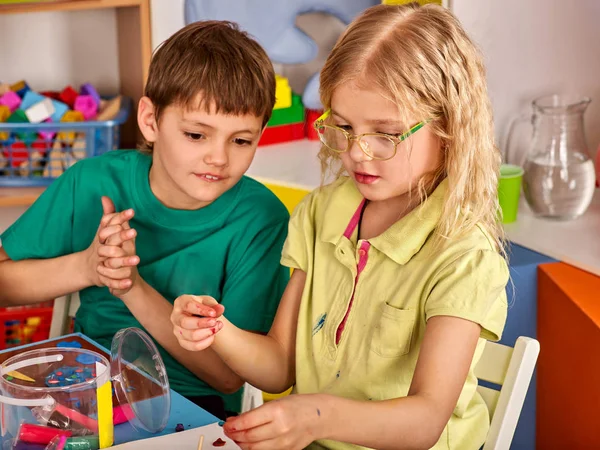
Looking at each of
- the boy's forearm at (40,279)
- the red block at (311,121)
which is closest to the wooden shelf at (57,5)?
the red block at (311,121)

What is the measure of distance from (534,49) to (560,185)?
333 mm

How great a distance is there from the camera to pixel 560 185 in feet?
5.75

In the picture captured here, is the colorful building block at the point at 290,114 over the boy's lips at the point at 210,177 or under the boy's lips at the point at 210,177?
under

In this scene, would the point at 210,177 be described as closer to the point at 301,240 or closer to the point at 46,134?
the point at 301,240

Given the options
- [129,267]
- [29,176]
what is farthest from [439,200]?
[29,176]

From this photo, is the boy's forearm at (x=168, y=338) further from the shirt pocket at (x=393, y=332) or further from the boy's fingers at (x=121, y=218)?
the shirt pocket at (x=393, y=332)

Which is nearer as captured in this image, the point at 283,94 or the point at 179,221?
the point at 179,221

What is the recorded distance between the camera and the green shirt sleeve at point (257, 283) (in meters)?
1.34

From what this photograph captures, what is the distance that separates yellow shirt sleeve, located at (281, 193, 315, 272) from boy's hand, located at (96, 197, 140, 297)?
215mm

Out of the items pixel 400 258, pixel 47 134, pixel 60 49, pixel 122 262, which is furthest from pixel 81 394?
pixel 60 49

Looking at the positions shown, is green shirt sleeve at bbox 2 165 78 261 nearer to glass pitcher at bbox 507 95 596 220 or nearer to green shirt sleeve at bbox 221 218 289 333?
green shirt sleeve at bbox 221 218 289 333

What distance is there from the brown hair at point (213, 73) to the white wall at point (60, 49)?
114 centimetres

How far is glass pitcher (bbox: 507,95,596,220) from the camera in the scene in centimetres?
175

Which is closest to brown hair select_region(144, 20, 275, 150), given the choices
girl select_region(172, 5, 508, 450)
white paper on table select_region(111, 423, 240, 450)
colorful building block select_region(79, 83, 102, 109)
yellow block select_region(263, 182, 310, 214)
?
girl select_region(172, 5, 508, 450)
